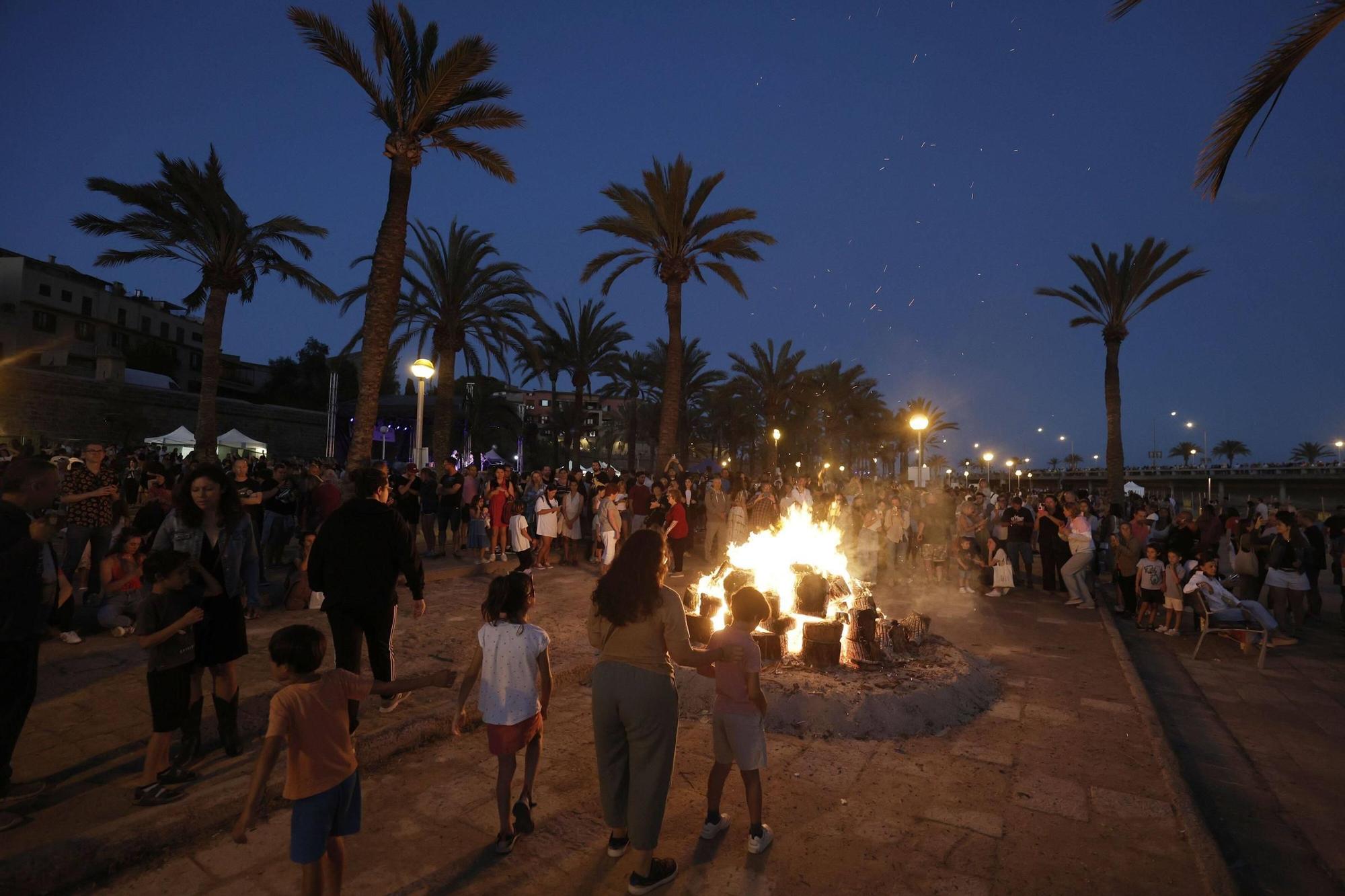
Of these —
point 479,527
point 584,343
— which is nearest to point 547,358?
point 584,343

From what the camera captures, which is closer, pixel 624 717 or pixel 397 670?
pixel 624 717

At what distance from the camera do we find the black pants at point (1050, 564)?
41.6ft

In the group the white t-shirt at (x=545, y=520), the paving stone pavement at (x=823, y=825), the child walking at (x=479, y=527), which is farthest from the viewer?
the child walking at (x=479, y=527)

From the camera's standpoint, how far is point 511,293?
73.9 feet

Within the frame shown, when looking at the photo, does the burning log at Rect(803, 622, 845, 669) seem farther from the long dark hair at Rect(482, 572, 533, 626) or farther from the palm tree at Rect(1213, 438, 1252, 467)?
the palm tree at Rect(1213, 438, 1252, 467)

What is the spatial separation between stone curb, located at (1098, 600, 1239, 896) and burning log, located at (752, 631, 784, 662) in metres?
Answer: 3.13

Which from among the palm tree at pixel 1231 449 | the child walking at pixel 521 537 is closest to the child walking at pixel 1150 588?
the child walking at pixel 521 537

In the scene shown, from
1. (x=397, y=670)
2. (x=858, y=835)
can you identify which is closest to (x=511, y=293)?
(x=397, y=670)

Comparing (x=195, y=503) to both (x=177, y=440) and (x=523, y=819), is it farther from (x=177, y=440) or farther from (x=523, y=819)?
(x=177, y=440)

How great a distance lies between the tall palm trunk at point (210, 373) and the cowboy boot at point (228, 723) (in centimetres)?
1722

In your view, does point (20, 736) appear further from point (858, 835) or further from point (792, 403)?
point (792, 403)

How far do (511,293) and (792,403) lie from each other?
791 inches

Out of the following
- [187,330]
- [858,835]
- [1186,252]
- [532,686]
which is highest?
[187,330]

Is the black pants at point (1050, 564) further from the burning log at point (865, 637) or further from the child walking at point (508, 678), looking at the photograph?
the child walking at point (508, 678)
